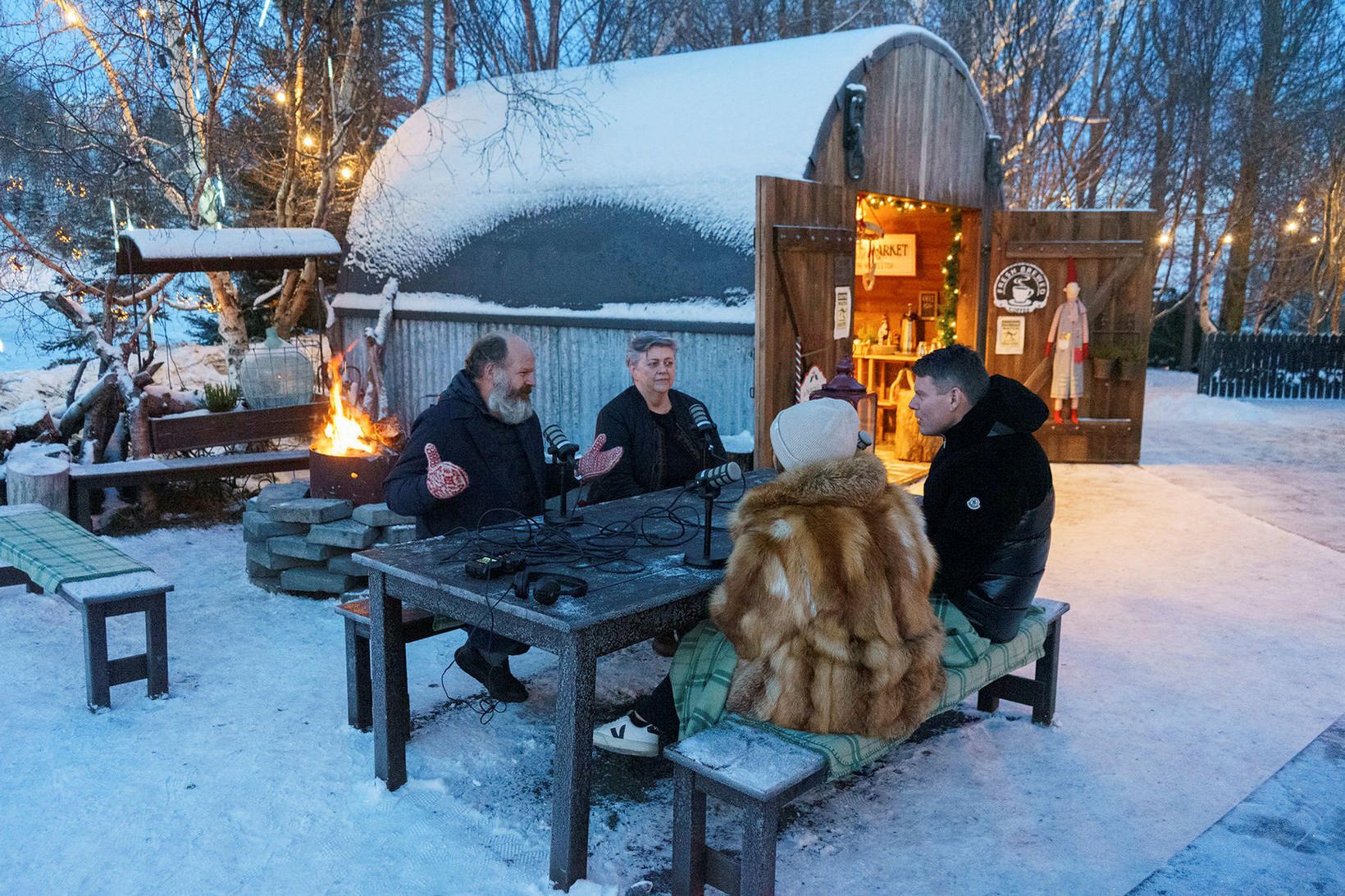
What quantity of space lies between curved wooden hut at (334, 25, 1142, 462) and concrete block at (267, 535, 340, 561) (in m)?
1.30

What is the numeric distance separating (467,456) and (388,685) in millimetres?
1160

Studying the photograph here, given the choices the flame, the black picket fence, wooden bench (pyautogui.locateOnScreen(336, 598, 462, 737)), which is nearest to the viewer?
wooden bench (pyautogui.locateOnScreen(336, 598, 462, 737))

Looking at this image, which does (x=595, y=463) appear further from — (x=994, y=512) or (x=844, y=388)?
(x=844, y=388)

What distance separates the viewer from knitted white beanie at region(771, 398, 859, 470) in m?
3.21

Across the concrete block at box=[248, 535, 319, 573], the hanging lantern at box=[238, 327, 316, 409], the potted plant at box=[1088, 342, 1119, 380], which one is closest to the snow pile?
the hanging lantern at box=[238, 327, 316, 409]

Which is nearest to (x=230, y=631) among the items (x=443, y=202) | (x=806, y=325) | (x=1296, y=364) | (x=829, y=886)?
(x=829, y=886)

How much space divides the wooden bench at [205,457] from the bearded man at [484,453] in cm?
376

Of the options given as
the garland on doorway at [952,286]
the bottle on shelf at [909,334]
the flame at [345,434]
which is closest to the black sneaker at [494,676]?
the flame at [345,434]

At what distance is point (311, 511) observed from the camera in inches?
234

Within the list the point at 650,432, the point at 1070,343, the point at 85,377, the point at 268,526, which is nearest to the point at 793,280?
the point at 650,432

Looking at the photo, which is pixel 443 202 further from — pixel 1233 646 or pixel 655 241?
pixel 1233 646

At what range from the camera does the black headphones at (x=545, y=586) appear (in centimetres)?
317

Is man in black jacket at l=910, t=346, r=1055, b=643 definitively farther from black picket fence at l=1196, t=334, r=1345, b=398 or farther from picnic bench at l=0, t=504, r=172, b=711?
black picket fence at l=1196, t=334, r=1345, b=398

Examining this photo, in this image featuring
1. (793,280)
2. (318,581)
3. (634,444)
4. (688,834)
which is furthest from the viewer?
(793,280)
